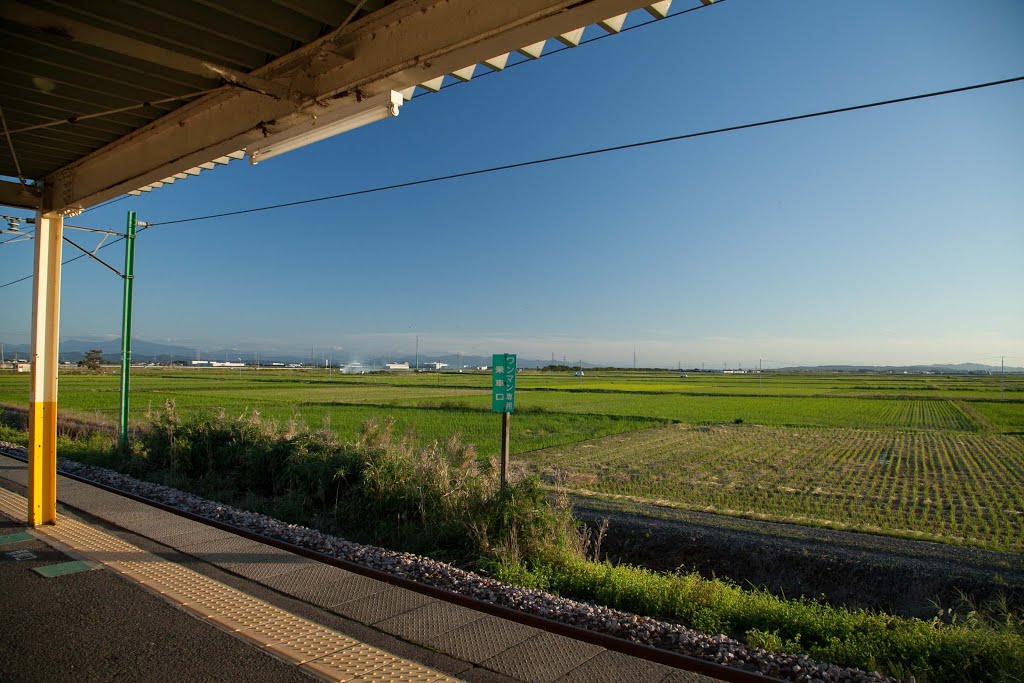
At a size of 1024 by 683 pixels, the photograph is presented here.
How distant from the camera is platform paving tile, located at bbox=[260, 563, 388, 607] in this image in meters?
4.96

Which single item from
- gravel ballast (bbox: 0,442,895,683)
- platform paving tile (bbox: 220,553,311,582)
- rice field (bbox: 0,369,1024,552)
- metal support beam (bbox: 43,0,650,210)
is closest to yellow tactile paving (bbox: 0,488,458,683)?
platform paving tile (bbox: 220,553,311,582)

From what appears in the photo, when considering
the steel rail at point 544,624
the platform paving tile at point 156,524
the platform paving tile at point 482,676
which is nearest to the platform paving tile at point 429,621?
the steel rail at point 544,624

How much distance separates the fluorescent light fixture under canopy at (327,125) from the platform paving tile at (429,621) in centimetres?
362

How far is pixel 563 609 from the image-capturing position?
207 inches

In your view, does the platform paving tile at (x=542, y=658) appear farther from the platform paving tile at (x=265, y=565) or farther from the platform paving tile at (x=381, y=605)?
the platform paving tile at (x=265, y=565)

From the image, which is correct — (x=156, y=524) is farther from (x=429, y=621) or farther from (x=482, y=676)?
(x=482, y=676)

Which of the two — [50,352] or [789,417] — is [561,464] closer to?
[50,352]

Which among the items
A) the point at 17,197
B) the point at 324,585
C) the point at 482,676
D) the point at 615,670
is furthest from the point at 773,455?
the point at 17,197

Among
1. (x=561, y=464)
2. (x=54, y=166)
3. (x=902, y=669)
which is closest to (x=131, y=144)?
(x=54, y=166)

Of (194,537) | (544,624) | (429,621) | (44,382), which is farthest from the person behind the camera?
(44,382)

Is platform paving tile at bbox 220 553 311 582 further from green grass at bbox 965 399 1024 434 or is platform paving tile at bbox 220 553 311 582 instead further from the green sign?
green grass at bbox 965 399 1024 434

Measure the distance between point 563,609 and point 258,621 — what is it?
2.35m

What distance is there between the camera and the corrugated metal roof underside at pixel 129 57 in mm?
4301

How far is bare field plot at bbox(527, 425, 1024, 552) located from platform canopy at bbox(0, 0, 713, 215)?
8845 millimetres
